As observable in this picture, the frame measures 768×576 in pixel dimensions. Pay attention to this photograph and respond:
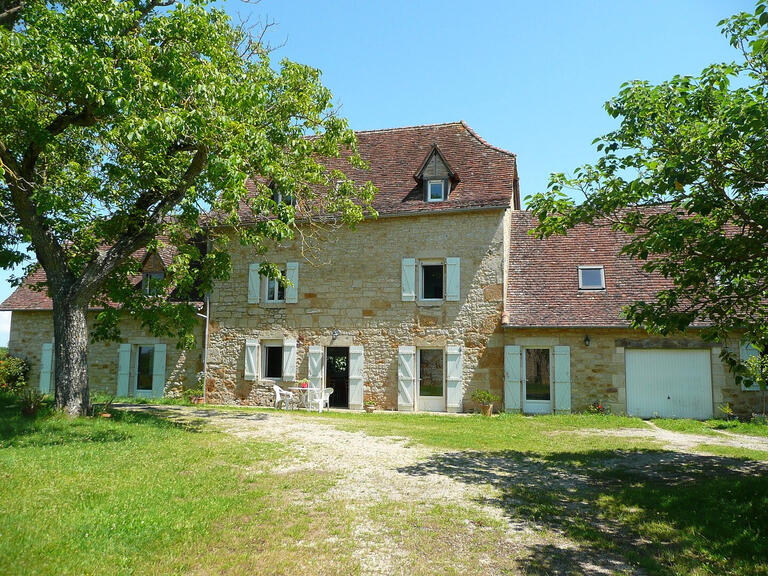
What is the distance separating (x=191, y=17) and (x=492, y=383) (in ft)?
35.4

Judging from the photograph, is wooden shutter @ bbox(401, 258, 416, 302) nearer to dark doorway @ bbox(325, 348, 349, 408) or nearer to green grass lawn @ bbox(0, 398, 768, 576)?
dark doorway @ bbox(325, 348, 349, 408)

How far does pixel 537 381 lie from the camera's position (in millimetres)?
15258

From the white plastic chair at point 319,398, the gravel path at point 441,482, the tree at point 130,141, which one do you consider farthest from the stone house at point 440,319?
the tree at point 130,141

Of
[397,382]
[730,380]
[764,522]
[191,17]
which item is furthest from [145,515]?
[730,380]

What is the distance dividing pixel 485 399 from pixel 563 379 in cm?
207

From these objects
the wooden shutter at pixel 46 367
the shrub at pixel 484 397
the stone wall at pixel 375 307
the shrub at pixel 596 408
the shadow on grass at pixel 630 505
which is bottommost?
the shadow on grass at pixel 630 505

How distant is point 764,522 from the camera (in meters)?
5.14

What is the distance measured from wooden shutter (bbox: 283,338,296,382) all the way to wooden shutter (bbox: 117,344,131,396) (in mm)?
5296

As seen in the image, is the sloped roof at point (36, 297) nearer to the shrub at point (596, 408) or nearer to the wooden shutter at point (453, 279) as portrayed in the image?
the wooden shutter at point (453, 279)

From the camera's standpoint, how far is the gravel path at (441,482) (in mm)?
4438

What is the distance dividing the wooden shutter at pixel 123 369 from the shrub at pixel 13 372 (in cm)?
296

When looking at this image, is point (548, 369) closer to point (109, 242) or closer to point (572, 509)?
point (572, 509)

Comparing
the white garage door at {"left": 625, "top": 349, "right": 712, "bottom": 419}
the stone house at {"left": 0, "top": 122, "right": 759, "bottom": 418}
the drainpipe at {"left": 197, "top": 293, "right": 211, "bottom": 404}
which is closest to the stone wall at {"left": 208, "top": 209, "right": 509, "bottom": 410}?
the stone house at {"left": 0, "top": 122, "right": 759, "bottom": 418}

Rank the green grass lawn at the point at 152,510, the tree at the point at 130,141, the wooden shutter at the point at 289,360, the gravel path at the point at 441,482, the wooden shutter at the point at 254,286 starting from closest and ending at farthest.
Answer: the green grass lawn at the point at 152,510 < the gravel path at the point at 441,482 < the tree at the point at 130,141 < the wooden shutter at the point at 289,360 < the wooden shutter at the point at 254,286
